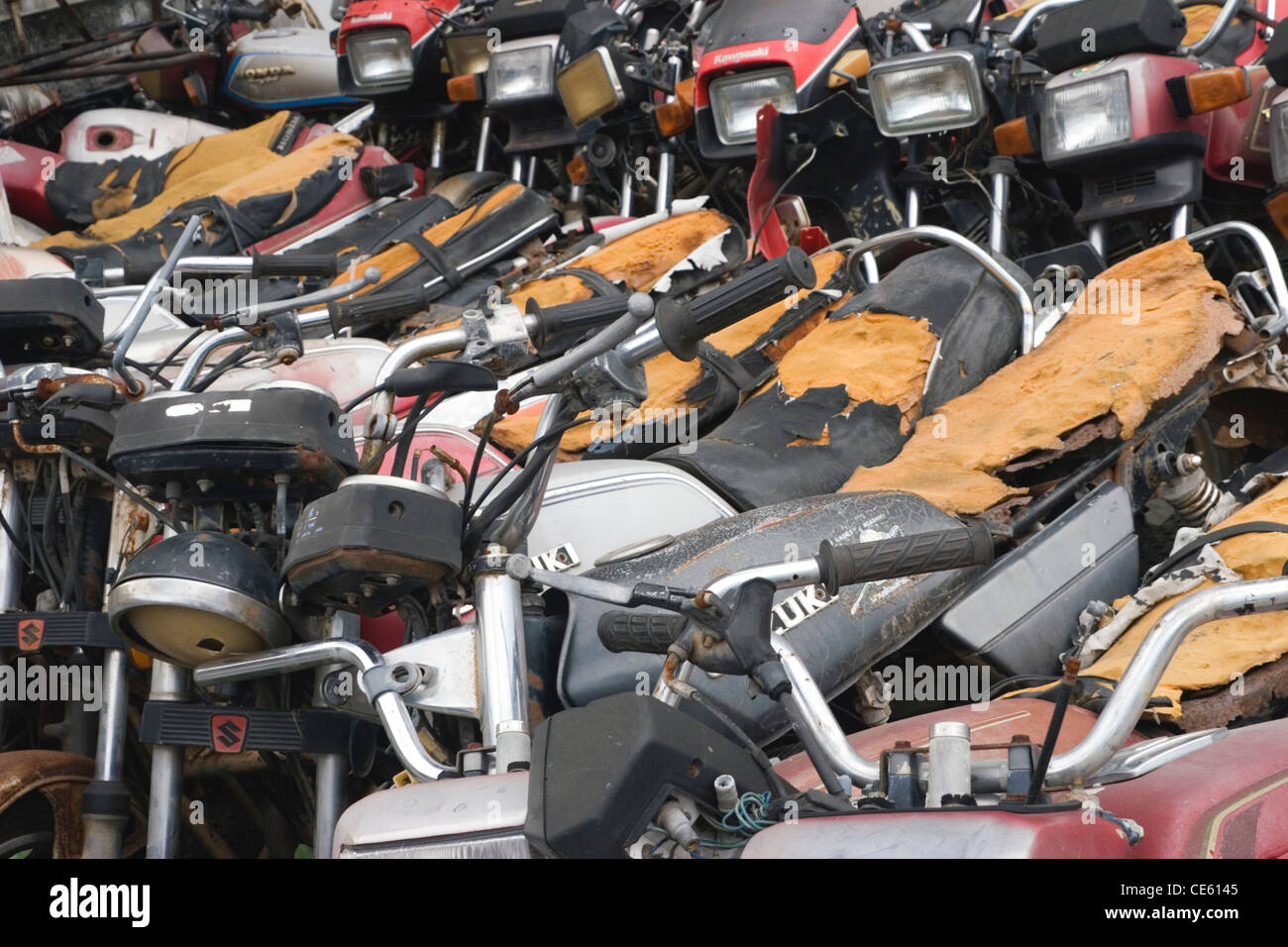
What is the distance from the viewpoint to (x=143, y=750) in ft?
8.88

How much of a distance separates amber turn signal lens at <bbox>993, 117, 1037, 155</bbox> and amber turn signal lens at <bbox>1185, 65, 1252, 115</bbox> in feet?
1.64

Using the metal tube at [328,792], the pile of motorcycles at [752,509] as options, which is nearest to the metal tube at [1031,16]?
the pile of motorcycles at [752,509]

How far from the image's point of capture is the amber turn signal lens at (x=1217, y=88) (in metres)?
3.83

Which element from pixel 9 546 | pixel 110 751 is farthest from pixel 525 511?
pixel 9 546

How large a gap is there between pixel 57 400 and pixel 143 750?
598 mm

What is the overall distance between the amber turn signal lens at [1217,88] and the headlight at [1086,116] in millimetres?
156

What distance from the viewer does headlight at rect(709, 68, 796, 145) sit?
4656 mm

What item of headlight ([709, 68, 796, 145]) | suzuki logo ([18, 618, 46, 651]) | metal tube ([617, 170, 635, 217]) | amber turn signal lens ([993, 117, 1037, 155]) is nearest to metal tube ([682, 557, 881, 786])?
suzuki logo ([18, 618, 46, 651])

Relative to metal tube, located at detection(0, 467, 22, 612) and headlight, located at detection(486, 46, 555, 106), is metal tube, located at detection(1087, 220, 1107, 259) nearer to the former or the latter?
headlight, located at detection(486, 46, 555, 106)

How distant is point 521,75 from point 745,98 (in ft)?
3.63

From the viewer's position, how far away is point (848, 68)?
466cm

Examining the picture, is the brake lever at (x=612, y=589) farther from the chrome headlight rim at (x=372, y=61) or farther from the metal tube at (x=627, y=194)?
the chrome headlight rim at (x=372, y=61)
